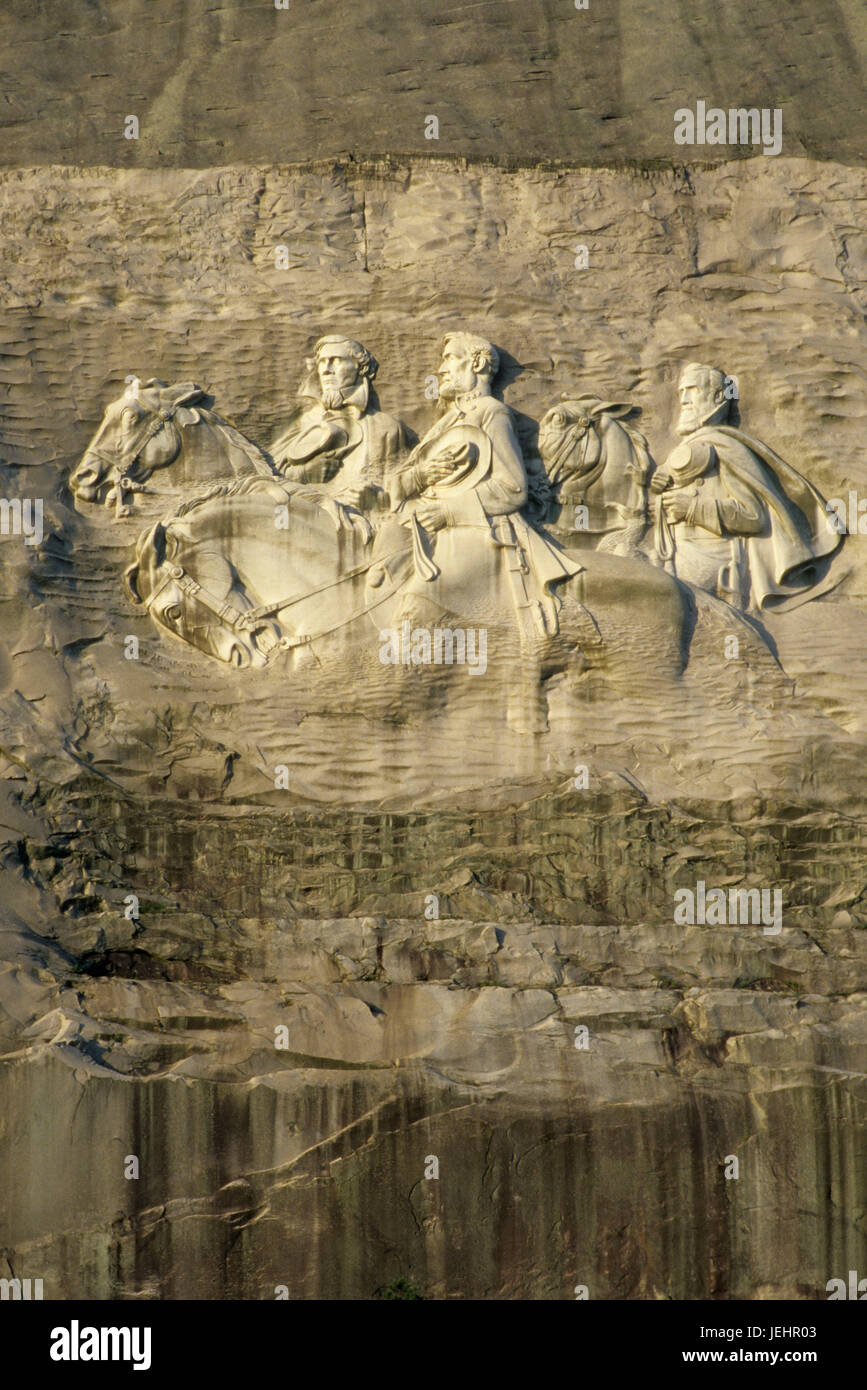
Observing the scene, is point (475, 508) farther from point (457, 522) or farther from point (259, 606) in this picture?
point (259, 606)

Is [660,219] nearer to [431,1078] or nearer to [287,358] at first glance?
[287,358]

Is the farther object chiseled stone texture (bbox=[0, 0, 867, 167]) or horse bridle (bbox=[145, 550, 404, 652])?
chiseled stone texture (bbox=[0, 0, 867, 167])

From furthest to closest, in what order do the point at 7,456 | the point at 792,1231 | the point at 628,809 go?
1. the point at 7,456
2. the point at 628,809
3. the point at 792,1231

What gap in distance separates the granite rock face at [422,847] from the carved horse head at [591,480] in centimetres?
30

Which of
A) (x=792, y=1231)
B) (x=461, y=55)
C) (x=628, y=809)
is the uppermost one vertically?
(x=461, y=55)

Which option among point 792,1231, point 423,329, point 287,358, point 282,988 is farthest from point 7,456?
point 792,1231

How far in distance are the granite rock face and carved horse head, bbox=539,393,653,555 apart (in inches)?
11.9

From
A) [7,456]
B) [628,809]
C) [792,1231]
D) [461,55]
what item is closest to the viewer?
[792,1231]

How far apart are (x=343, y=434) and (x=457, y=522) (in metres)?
1.14

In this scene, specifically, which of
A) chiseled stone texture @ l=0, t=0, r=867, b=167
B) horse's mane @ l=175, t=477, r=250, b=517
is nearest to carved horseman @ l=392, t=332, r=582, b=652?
horse's mane @ l=175, t=477, r=250, b=517

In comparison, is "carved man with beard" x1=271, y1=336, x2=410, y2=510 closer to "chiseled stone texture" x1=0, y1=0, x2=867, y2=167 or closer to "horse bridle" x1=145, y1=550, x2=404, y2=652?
"horse bridle" x1=145, y1=550, x2=404, y2=652

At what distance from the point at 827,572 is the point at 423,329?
345 centimetres

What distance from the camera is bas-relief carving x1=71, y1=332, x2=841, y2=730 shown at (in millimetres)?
14188

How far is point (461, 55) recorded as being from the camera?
17.7 meters
